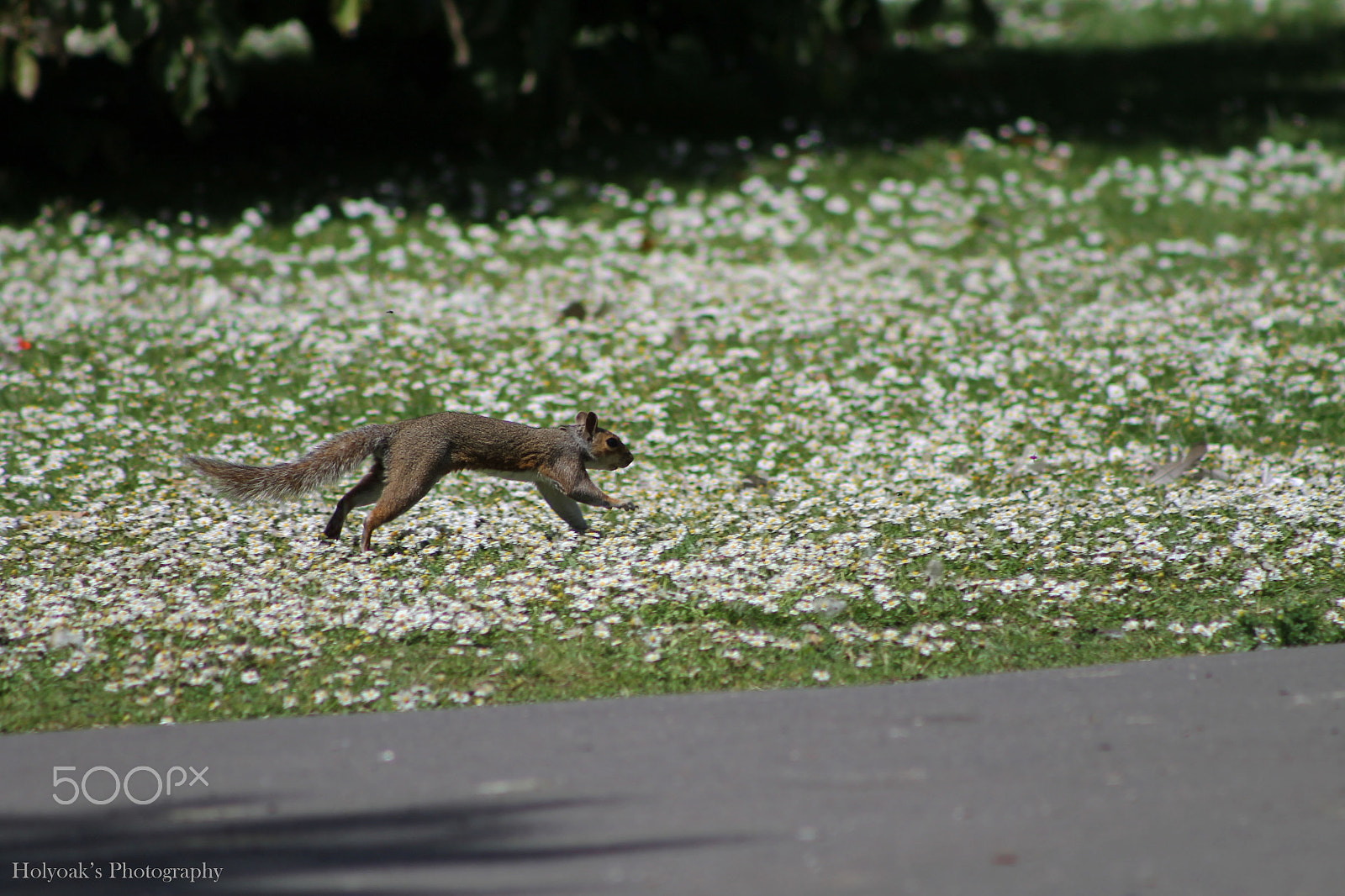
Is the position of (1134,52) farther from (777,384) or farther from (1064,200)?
(777,384)

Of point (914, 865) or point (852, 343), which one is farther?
point (852, 343)

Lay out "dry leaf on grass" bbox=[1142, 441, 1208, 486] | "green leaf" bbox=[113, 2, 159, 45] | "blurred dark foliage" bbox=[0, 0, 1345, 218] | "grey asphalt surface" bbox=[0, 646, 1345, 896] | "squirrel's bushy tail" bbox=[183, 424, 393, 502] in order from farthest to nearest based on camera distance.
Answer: "blurred dark foliage" bbox=[0, 0, 1345, 218] < "green leaf" bbox=[113, 2, 159, 45] < "dry leaf on grass" bbox=[1142, 441, 1208, 486] < "squirrel's bushy tail" bbox=[183, 424, 393, 502] < "grey asphalt surface" bbox=[0, 646, 1345, 896]

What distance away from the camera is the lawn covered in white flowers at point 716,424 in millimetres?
5125

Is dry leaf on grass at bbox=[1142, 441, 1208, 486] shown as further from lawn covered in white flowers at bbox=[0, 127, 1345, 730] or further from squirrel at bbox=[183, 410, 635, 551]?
squirrel at bbox=[183, 410, 635, 551]

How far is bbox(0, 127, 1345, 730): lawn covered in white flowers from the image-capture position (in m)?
5.12

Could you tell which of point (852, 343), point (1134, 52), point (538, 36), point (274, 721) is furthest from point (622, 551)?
point (1134, 52)

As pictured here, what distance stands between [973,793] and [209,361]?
260 inches

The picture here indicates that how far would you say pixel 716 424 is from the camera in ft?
26.3

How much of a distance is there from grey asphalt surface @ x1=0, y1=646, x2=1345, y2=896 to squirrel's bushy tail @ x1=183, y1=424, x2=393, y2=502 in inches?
72.7

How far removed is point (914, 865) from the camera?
333 cm

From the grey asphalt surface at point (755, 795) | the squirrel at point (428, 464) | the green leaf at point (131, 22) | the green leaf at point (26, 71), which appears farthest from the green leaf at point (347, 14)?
the grey asphalt surface at point (755, 795)

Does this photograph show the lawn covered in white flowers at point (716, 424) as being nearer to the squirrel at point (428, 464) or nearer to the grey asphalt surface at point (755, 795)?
the squirrel at point (428, 464)

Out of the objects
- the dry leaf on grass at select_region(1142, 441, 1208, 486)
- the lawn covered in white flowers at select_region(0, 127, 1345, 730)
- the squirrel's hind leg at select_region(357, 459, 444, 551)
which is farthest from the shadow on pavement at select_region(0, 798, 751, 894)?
the dry leaf on grass at select_region(1142, 441, 1208, 486)

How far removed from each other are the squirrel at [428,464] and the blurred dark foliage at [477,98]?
226 inches
